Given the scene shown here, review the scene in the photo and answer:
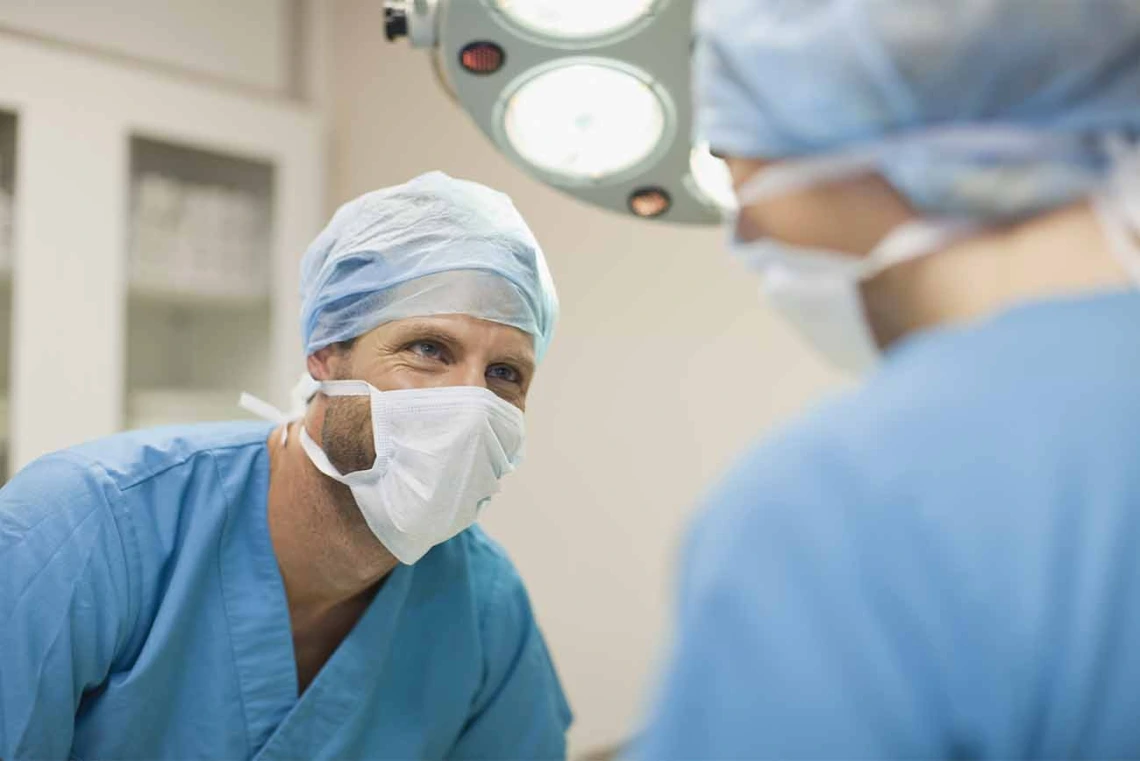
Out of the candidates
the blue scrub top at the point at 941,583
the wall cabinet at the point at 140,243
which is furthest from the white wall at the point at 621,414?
the blue scrub top at the point at 941,583

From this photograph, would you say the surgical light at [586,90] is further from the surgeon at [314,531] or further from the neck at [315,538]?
the neck at [315,538]

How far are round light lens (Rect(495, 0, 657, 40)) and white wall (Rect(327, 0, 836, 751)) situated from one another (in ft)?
3.63

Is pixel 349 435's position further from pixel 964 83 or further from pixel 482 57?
pixel 964 83

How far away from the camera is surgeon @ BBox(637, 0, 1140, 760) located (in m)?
0.46

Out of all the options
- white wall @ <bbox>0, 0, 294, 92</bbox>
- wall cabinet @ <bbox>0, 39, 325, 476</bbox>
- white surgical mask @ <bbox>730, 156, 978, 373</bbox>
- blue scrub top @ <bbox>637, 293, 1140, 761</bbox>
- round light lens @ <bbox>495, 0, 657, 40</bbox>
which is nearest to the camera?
blue scrub top @ <bbox>637, 293, 1140, 761</bbox>

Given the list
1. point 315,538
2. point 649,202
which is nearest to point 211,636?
point 315,538

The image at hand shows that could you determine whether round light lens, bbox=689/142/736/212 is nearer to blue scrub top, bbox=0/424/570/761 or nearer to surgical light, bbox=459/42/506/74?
surgical light, bbox=459/42/506/74

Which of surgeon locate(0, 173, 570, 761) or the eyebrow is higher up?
the eyebrow

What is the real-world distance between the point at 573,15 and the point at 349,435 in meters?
0.63

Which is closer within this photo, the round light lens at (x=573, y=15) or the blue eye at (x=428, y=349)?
the round light lens at (x=573, y=15)

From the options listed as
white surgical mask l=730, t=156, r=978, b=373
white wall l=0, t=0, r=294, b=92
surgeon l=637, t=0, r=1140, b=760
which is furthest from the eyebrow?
white wall l=0, t=0, r=294, b=92

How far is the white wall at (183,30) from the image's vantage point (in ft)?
7.72

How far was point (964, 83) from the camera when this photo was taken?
0.56 m

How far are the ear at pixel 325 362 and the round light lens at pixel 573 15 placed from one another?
60 cm
